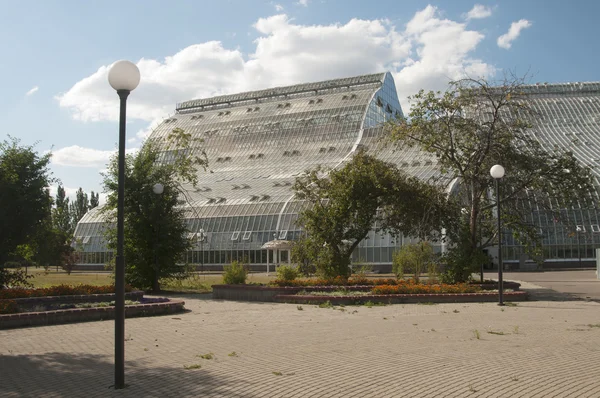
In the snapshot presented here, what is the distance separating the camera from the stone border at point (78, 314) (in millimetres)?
13695

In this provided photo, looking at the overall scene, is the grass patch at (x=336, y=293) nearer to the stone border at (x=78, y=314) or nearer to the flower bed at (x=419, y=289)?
the flower bed at (x=419, y=289)

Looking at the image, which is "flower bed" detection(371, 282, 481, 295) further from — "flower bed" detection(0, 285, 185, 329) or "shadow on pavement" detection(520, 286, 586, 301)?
"flower bed" detection(0, 285, 185, 329)

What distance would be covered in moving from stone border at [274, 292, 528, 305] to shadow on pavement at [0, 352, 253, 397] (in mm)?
11122

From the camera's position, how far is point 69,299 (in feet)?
58.9

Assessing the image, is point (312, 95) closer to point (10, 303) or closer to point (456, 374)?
point (10, 303)

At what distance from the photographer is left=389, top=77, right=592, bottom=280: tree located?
2484 centimetres

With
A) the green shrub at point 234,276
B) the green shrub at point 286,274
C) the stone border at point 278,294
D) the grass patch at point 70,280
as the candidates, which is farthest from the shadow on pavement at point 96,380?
the grass patch at point 70,280

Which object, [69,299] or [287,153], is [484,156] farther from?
[287,153]

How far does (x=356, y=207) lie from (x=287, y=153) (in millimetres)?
A: 49332

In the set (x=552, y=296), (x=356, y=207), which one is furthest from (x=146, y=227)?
(x=552, y=296)

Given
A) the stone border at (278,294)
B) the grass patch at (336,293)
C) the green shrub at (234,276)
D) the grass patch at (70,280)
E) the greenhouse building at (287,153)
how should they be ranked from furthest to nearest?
the greenhouse building at (287,153) < the grass patch at (70,280) < the green shrub at (234,276) < the grass patch at (336,293) < the stone border at (278,294)

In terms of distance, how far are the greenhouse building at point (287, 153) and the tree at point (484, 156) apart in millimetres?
19678

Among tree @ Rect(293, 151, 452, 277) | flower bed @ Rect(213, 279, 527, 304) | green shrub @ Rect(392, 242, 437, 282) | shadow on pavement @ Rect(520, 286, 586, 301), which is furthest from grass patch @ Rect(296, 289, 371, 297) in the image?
green shrub @ Rect(392, 242, 437, 282)

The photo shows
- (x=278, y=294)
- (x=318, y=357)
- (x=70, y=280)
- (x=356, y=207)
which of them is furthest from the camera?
(x=70, y=280)
